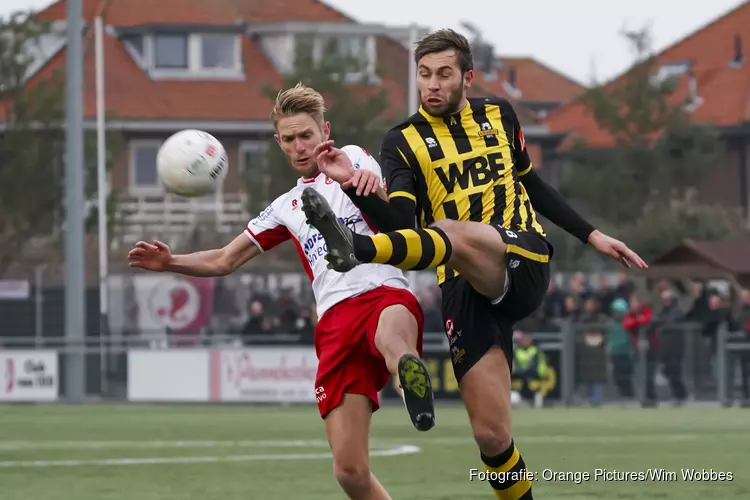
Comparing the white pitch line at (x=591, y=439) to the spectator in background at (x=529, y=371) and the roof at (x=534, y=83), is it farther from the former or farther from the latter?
the roof at (x=534, y=83)

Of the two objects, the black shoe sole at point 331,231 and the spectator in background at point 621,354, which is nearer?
the black shoe sole at point 331,231

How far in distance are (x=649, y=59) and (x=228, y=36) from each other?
15190 millimetres

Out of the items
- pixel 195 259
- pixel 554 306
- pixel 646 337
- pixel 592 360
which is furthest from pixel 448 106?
pixel 554 306

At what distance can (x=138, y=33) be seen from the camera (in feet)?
173

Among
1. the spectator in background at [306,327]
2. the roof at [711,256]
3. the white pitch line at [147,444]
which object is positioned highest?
the roof at [711,256]

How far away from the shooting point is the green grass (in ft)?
35.8

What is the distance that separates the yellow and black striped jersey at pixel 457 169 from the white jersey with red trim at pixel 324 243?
9.6 inches

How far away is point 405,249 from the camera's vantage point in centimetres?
750

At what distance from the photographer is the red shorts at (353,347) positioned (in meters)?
8.05

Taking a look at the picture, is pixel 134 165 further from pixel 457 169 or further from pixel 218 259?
pixel 457 169

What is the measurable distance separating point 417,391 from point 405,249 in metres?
0.65

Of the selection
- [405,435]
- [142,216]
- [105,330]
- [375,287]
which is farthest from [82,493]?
[142,216]

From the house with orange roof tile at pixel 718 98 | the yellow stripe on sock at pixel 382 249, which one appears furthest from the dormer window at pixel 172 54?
the yellow stripe on sock at pixel 382 249

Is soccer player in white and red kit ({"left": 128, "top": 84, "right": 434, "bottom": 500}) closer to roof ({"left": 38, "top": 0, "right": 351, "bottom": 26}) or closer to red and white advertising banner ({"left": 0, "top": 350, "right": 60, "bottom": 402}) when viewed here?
red and white advertising banner ({"left": 0, "top": 350, "right": 60, "bottom": 402})
